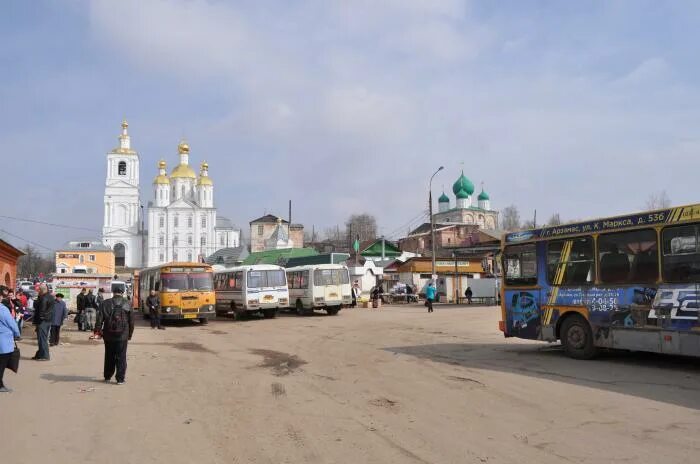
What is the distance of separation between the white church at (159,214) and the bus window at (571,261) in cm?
10134

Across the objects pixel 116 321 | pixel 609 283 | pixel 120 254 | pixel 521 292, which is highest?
pixel 120 254

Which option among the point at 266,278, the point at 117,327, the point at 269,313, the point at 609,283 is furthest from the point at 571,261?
the point at 269,313

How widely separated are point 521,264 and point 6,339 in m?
11.2

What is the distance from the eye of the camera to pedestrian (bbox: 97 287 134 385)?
10.2m

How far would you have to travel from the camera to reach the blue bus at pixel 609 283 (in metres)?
11.0

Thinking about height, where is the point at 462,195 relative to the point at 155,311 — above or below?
above

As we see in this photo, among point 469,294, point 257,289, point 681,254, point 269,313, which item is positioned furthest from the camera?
point 469,294

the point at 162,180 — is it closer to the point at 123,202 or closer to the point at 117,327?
the point at 123,202

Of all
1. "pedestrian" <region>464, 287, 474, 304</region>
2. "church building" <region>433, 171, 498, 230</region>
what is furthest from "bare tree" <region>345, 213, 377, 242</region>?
"pedestrian" <region>464, 287, 474, 304</region>

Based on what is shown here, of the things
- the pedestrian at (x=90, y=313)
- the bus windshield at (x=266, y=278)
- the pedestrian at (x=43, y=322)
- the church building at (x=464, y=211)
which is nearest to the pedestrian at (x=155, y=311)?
the pedestrian at (x=90, y=313)

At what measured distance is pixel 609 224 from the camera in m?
12.6

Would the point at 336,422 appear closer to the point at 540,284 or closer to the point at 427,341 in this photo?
the point at 540,284

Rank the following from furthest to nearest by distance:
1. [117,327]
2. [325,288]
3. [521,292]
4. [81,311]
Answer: [325,288], [81,311], [521,292], [117,327]

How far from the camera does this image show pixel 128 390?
10.0m
